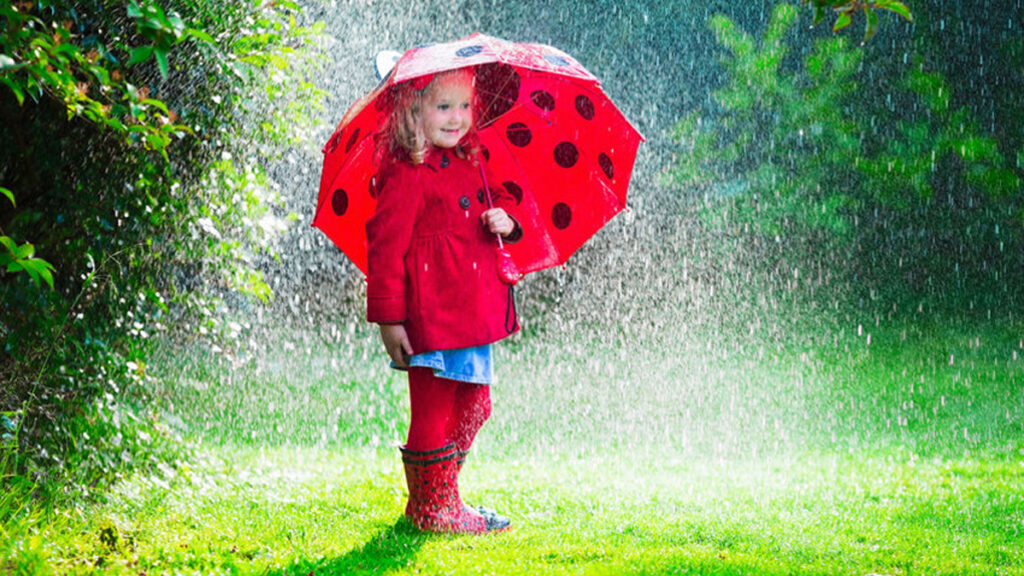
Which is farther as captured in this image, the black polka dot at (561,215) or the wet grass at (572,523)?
the black polka dot at (561,215)

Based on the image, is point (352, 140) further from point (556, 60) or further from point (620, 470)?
point (620, 470)

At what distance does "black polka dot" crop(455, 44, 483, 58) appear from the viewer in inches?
129

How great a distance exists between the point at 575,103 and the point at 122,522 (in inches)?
87.6

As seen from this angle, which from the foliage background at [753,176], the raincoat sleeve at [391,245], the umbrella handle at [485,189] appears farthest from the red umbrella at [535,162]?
the foliage background at [753,176]

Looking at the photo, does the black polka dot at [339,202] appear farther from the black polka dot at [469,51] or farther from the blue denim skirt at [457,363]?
the black polka dot at [469,51]

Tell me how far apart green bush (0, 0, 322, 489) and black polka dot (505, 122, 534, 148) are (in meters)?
0.96

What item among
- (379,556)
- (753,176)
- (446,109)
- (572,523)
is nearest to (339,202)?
(446,109)

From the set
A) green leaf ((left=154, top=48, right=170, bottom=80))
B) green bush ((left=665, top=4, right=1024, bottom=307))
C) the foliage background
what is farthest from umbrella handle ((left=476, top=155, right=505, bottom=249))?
green bush ((left=665, top=4, right=1024, bottom=307))

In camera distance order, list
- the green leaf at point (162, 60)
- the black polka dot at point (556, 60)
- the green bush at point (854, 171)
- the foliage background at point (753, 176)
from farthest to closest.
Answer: the green bush at point (854, 171) → the foliage background at point (753, 176) → the black polka dot at point (556, 60) → the green leaf at point (162, 60)

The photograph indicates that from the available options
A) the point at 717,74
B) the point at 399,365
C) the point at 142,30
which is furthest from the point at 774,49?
the point at 142,30

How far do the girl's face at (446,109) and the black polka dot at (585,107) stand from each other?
48cm

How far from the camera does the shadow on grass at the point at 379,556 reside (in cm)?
331

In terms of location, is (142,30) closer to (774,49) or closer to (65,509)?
(65,509)

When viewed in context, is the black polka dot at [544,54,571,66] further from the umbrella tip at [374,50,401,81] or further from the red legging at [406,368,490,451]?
the red legging at [406,368,490,451]
